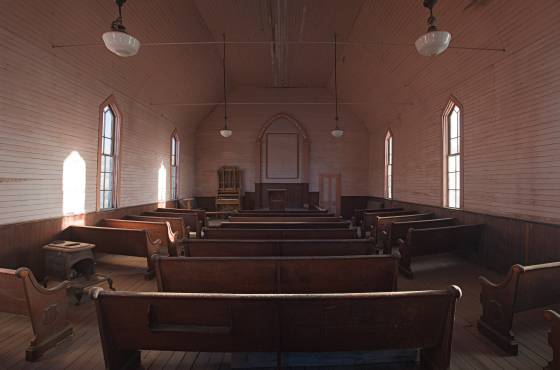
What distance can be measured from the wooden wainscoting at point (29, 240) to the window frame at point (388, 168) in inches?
381

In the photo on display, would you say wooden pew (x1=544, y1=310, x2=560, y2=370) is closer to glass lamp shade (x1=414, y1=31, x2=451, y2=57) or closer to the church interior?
the church interior

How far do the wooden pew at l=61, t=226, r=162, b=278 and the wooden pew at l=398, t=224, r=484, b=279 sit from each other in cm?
436

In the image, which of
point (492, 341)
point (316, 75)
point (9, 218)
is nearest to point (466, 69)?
point (492, 341)

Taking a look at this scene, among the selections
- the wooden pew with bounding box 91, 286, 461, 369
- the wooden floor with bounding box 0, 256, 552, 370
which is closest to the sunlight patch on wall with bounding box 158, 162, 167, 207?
the wooden floor with bounding box 0, 256, 552, 370

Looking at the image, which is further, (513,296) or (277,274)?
(277,274)

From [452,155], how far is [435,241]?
109 inches

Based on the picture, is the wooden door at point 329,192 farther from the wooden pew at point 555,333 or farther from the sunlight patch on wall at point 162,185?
the wooden pew at point 555,333

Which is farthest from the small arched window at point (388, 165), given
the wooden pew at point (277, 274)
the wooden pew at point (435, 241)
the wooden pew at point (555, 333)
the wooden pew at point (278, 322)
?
the wooden pew at point (278, 322)

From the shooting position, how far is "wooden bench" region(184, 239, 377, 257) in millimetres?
3721

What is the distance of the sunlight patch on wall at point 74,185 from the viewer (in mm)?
5238

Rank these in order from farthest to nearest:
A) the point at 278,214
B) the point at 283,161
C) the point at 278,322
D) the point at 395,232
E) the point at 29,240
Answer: the point at 283,161
the point at 278,214
the point at 395,232
the point at 29,240
the point at 278,322

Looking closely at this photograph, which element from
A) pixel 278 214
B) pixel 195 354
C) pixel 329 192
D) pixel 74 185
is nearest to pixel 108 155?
pixel 74 185

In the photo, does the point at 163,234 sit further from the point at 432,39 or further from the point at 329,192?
the point at 329,192

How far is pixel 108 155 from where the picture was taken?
6.73 meters
